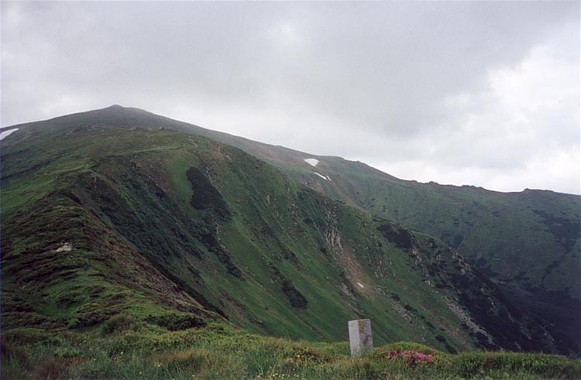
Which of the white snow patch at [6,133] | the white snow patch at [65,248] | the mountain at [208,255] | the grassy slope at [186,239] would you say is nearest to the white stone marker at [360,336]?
the mountain at [208,255]

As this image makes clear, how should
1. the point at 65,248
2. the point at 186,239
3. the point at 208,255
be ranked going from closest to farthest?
the point at 65,248 < the point at 186,239 < the point at 208,255

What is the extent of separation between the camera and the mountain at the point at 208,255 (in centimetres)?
3136

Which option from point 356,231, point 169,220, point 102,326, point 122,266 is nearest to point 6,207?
point 122,266

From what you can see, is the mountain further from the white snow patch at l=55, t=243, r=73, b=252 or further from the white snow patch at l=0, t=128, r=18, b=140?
the white snow patch at l=0, t=128, r=18, b=140

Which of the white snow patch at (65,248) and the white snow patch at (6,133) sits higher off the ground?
the white snow patch at (6,133)

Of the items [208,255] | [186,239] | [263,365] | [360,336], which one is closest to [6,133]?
[186,239]

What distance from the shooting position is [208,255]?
77.8m

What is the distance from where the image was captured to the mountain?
31359 millimetres

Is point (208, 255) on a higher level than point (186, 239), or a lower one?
lower

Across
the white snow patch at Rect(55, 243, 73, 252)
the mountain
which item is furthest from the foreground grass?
the white snow patch at Rect(55, 243, 73, 252)

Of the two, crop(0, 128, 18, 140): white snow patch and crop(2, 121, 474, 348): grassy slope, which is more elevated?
crop(0, 128, 18, 140): white snow patch

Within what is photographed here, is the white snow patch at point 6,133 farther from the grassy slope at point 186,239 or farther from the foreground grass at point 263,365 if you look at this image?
the foreground grass at point 263,365

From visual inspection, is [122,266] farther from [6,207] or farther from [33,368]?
[33,368]

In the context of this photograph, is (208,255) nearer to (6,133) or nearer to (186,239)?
(186,239)
